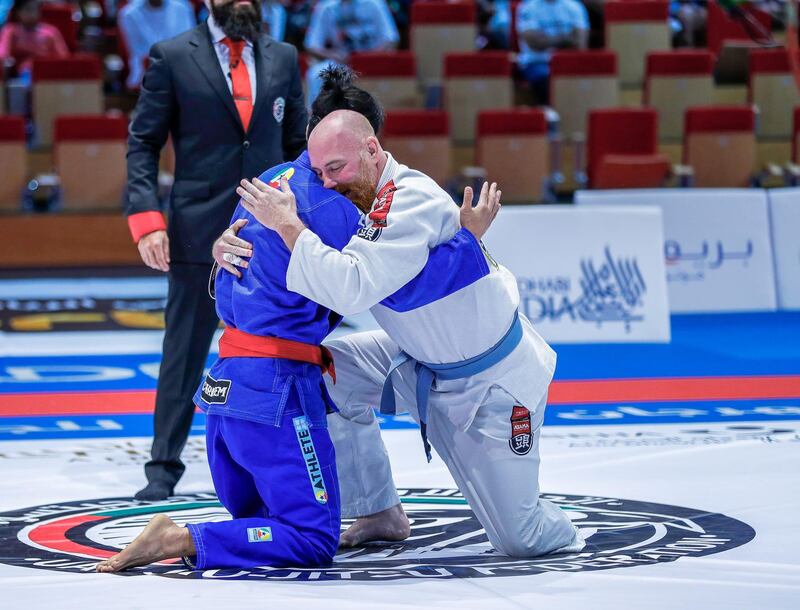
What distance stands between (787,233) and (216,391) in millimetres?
6274

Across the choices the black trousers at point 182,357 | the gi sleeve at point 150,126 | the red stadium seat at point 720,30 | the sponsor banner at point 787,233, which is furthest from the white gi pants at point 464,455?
the red stadium seat at point 720,30

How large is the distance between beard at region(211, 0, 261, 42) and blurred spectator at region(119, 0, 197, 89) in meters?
7.06

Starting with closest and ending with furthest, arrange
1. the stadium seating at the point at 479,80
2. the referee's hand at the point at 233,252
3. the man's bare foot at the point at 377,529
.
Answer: the referee's hand at the point at 233,252 < the man's bare foot at the point at 377,529 < the stadium seating at the point at 479,80

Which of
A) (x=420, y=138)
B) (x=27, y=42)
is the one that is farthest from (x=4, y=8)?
(x=420, y=138)

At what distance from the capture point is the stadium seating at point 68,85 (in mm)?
11062

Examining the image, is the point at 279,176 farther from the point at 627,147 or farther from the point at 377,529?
the point at 627,147

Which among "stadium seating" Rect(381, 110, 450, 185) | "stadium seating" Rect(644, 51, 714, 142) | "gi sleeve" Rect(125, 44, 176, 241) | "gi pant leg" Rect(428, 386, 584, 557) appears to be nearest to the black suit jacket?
"gi sleeve" Rect(125, 44, 176, 241)

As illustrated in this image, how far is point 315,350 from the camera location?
3549 millimetres

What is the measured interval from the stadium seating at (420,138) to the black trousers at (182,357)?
19.4 feet

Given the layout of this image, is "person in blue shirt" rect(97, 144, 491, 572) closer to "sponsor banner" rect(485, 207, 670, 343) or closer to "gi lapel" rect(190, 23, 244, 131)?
"gi lapel" rect(190, 23, 244, 131)

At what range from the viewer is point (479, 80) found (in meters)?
11.3

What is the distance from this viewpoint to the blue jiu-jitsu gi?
3355 millimetres

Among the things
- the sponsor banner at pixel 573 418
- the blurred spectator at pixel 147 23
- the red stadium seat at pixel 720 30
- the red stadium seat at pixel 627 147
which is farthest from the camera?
the red stadium seat at pixel 720 30

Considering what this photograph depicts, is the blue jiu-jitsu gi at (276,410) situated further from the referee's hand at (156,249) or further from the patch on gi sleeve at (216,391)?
the referee's hand at (156,249)
